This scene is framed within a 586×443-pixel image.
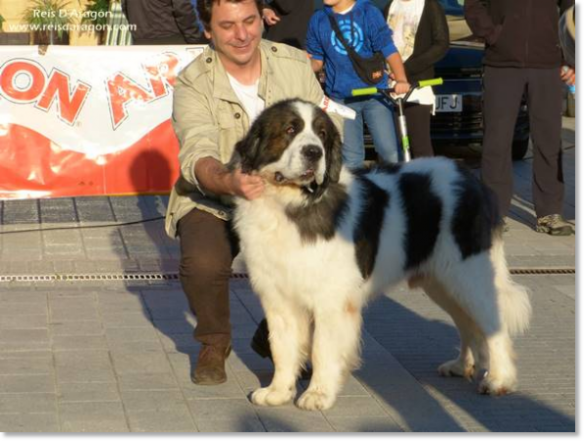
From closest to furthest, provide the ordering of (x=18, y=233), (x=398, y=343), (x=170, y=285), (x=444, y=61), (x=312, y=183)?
(x=312, y=183), (x=398, y=343), (x=170, y=285), (x=18, y=233), (x=444, y=61)

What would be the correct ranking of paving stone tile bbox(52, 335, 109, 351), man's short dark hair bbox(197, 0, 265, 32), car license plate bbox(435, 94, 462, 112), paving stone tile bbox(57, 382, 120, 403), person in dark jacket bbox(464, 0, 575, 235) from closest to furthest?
paving stone tile bbox(57, 382, 120, 403), man's short dark hair bbox(197, 0, 265, 32), paving stone tile bbox(52, 335, 109, 351), person in dark jacket bbox(464, 0, 575, 235), car license plate bbox(435, 94, 462, 112)

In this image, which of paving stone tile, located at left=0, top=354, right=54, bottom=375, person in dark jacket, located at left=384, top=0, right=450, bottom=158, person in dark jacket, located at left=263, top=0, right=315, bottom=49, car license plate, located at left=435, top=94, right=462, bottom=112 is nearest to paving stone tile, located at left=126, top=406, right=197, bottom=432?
paving stone tile, located at left=0, top=354, right=54, bottom=375

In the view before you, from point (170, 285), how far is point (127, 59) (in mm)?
2632

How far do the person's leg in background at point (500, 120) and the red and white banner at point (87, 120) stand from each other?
257cm

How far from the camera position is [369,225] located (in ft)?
18.4

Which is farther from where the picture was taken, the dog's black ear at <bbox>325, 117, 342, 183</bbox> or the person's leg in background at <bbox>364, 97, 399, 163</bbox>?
the person's leg in background at <bbox>364, 97, 399, 163</bbox>

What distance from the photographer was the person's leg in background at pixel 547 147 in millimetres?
10094

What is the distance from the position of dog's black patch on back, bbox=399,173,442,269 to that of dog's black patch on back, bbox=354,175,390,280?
147 mm

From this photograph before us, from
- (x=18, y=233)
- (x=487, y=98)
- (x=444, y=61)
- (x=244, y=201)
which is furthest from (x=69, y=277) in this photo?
(x=444, y=61)

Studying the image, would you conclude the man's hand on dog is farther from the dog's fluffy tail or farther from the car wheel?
the car wheel

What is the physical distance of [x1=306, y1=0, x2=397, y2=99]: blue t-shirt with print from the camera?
980 centimetres

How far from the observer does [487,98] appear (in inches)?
401

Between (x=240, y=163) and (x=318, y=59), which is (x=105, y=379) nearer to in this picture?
(x=240, y=163)

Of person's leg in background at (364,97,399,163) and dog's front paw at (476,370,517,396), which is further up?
person's leg in background at (364,97,399,163)
